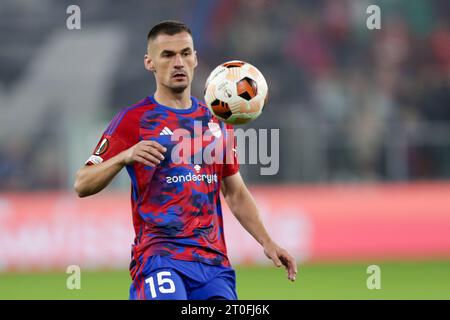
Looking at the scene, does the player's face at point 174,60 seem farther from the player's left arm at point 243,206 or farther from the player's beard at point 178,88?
the player's left arm at point 243,206

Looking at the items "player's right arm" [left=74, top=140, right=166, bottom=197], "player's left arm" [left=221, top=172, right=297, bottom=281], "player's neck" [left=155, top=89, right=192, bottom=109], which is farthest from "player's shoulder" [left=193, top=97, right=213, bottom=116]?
"player's right arm" [left=74, top=140, right=166, bottom=197]

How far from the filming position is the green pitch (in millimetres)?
10781

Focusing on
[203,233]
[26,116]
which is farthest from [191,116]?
[26,116]

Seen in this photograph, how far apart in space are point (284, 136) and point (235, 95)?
818 centimetres

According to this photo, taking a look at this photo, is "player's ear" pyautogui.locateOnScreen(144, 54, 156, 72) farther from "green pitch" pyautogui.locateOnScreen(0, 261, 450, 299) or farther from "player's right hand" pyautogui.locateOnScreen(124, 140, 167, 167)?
"green pitch" pyautogui.locateOnScreen(0, 261, 450, 299)

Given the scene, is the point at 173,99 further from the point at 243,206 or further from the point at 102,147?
the point at 243,206

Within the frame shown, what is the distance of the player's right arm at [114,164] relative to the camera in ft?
18.0

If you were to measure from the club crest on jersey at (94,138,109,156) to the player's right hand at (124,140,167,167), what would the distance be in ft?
1.10

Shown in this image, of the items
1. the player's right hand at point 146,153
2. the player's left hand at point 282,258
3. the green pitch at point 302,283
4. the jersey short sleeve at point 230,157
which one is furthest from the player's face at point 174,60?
the green pitch at point 302,283

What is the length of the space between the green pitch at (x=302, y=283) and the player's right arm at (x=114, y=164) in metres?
4.99

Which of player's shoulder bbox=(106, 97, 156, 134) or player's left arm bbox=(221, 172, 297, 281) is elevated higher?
player's shoulder bbox=(106, 97, 156, 134)

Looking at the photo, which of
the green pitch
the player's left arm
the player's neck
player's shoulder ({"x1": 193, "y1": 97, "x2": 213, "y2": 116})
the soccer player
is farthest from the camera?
the green pitch

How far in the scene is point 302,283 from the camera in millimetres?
11914

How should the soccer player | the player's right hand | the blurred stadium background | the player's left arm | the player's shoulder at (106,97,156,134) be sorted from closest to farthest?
the player's right hand
the soccer player
the player's shoulder at (106,97,156,134)
the player's left arm
the blurred stadium background
